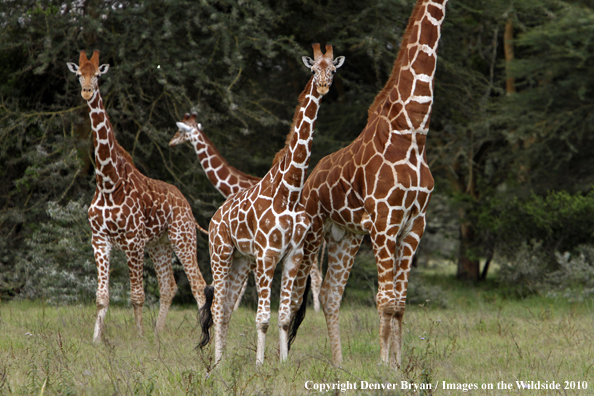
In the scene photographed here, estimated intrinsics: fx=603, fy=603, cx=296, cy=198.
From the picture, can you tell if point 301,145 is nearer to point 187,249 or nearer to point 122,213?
point 122,213

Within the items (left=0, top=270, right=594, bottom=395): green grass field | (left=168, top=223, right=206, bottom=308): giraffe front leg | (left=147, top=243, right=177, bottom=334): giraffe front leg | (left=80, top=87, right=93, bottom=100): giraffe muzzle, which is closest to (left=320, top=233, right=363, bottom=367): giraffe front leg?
(left=0, top=270, right=594, bottom=395): green grass field

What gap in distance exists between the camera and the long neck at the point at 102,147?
7004 millimetres

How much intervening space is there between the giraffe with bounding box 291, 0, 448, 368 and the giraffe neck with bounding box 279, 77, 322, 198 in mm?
522

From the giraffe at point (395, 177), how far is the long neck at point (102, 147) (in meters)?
2.74

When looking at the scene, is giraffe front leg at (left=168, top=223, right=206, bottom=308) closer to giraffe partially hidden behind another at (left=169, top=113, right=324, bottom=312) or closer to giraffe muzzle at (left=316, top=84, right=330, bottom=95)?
giraffe partially hidden behind another at (left=169, top=113, right=324, bottom=312)

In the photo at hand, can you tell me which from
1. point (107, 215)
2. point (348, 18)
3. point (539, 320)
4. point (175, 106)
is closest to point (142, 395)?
point (107, 215)

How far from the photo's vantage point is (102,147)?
278 inches

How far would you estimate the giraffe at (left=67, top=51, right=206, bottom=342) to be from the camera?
693 centimetres

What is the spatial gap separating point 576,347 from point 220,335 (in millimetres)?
3867

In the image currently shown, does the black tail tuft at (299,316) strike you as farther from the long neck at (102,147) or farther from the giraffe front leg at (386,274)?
the long neck at (102,147)

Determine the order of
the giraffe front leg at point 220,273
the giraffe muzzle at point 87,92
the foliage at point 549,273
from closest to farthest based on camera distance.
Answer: the giraffe front leg at point 220,273 → the giraffe muzzle at point 87,92 → the foliage at point 549,273

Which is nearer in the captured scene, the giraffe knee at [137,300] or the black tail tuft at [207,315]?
the black tail tuft at [207,315]

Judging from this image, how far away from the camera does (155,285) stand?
448 inches

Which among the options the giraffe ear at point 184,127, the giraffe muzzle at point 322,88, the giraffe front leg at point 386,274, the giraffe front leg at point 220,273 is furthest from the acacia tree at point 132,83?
the giraffe front leg at point 386,274
